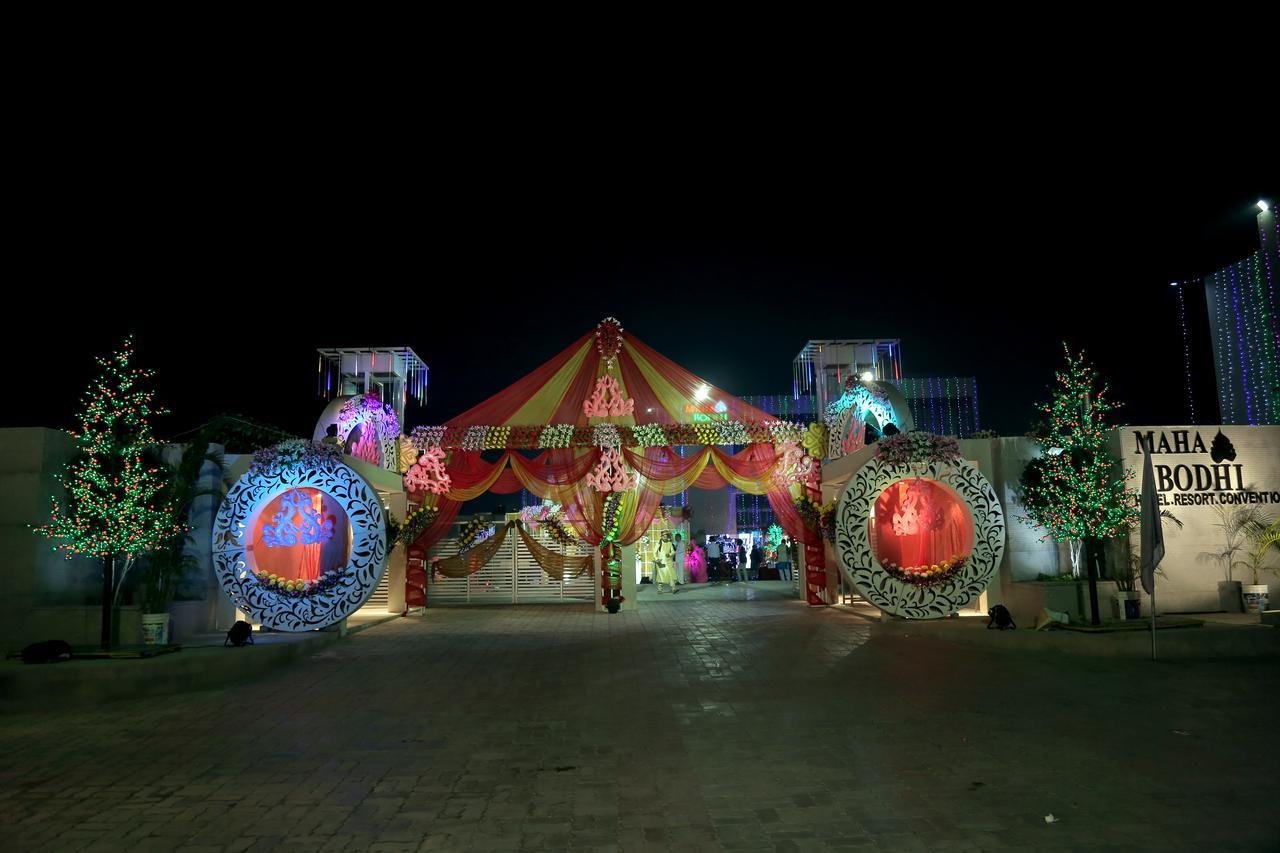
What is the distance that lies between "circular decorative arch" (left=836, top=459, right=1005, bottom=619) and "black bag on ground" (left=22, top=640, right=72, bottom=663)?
8885mm

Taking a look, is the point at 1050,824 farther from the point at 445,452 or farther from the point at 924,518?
the point at 445,452

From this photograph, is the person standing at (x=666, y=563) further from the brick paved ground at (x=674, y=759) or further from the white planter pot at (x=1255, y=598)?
the white planter pot at (x=1255, y=598)

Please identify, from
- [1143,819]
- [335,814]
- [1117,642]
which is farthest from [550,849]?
[1117,642]

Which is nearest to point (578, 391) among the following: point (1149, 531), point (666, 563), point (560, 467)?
point (560, 467)

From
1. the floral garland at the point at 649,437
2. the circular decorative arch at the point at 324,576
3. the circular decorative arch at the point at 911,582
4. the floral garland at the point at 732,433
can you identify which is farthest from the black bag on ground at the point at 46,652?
the floral garland at the point at 732,433

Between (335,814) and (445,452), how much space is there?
10411 mm

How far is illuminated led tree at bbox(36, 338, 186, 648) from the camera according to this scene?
27.3 ft

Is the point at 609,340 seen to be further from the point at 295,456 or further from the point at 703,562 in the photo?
the point at 703,562

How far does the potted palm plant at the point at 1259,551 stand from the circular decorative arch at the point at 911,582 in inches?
130

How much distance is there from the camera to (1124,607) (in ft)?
31.3

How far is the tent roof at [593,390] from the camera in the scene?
14.3 metres

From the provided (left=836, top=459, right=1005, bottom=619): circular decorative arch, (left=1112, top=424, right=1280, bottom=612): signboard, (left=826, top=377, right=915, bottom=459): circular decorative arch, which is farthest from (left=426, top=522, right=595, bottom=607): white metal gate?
(left=1112, top=424, right=1280, bottom=612): signboard

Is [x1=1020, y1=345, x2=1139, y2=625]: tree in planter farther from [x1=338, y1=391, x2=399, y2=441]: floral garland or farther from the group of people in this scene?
[x1=338, y1=391, x2=399, y2=441]: floral garland

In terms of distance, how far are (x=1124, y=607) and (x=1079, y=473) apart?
1.71 meters
